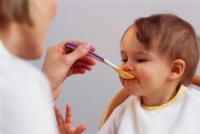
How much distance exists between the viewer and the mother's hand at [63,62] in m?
1.03

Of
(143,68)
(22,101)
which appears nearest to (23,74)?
(22,101)

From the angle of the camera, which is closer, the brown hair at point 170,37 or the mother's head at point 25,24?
the mother's head at point 25,24

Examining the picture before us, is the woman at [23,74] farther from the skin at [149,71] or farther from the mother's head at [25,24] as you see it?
the skin at [149,71]

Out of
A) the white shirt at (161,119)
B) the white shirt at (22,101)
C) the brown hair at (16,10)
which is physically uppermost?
the brown hair at (16,10)

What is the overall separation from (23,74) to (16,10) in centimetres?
9

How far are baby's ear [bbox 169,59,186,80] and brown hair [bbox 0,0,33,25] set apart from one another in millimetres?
466

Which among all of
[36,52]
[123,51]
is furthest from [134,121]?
[36,52]

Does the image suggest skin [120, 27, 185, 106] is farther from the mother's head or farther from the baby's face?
the mother's head

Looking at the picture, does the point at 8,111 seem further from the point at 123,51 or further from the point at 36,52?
the point at 123,51

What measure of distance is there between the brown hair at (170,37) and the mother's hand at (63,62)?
0.53ft

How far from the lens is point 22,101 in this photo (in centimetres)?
53

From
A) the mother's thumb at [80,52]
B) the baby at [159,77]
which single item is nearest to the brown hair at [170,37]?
the baby at [159,77]

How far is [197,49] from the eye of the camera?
3.25 feet

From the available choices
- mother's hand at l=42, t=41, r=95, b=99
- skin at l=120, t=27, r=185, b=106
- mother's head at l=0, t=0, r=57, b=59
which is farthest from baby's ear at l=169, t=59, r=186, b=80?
mother's head at l=0, t=0, r=57, b=59
